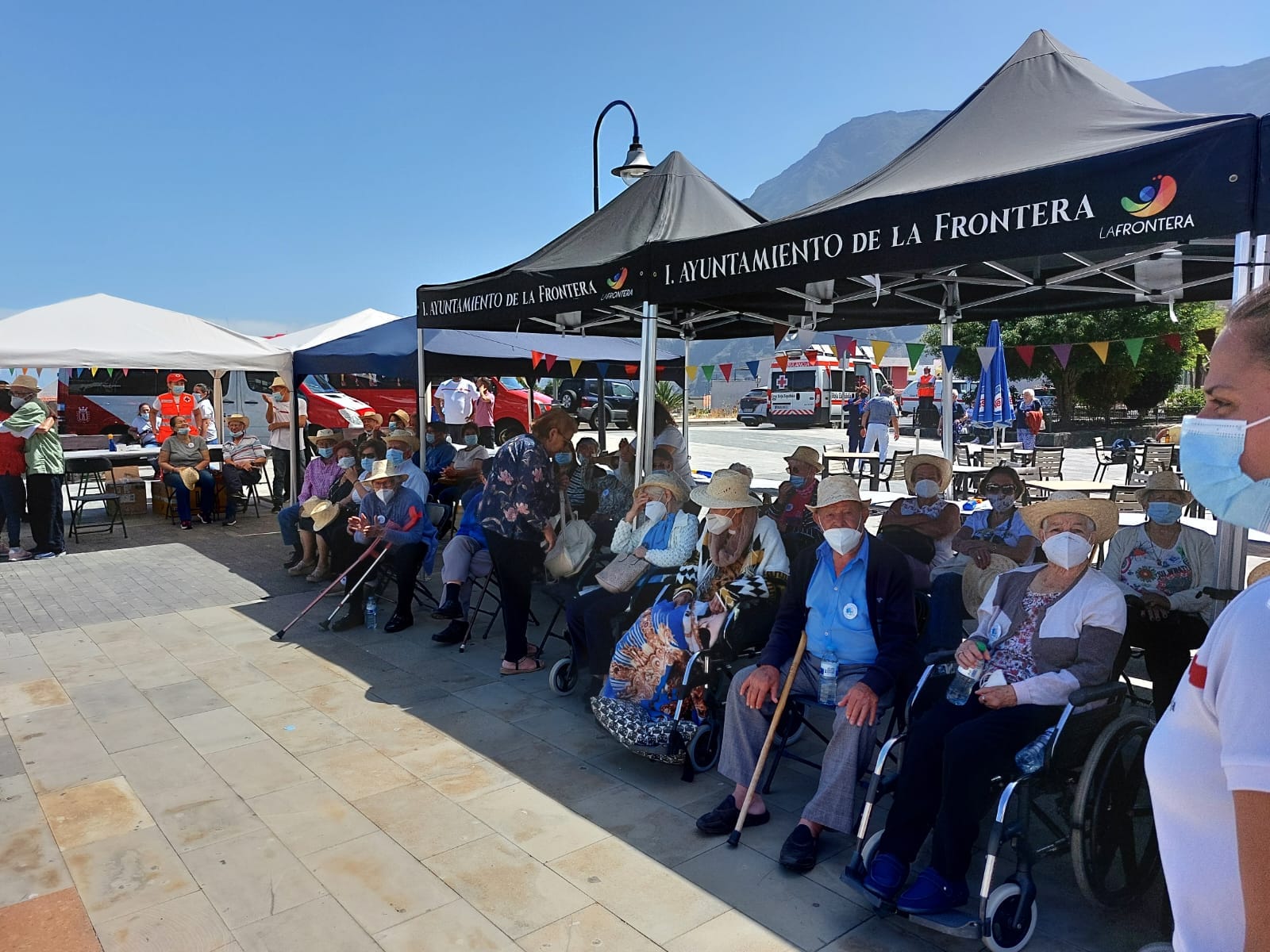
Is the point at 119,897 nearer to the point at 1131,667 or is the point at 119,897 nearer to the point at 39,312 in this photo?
the point at 1131,667

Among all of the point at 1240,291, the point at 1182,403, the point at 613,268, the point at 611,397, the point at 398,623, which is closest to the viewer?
the point at 1240,291

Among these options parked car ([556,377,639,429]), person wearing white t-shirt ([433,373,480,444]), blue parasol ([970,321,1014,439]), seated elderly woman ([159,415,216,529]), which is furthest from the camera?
parked car ([556,377,639,429])

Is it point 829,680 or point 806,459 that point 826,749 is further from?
point 806,459

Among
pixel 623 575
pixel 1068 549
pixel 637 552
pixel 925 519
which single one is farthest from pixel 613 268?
pixel 1068 549

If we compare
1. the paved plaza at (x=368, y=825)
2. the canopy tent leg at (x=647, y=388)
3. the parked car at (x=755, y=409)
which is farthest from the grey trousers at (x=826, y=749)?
the parked car at (x=755, y=409)

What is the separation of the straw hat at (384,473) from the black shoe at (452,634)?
132 cm

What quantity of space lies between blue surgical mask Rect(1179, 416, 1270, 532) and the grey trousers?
92.5 inches

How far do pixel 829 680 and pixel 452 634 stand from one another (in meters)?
3.29

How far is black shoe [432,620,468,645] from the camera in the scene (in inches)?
239

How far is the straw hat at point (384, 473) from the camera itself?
261 inches

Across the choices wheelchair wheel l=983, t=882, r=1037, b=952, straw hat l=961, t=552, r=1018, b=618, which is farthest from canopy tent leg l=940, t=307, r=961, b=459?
wheelchair wheel l=983, t=882, r=1037, b=952

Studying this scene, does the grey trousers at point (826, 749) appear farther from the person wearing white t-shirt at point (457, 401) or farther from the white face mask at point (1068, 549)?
the person wearing white t-shirt at point (457, 401)

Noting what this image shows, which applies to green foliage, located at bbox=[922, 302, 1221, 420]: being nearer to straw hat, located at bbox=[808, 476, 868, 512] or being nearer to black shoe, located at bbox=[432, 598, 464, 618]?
black shoe, located at bbox=[432, 598, 464, 618]

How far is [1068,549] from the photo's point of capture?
3287mm
